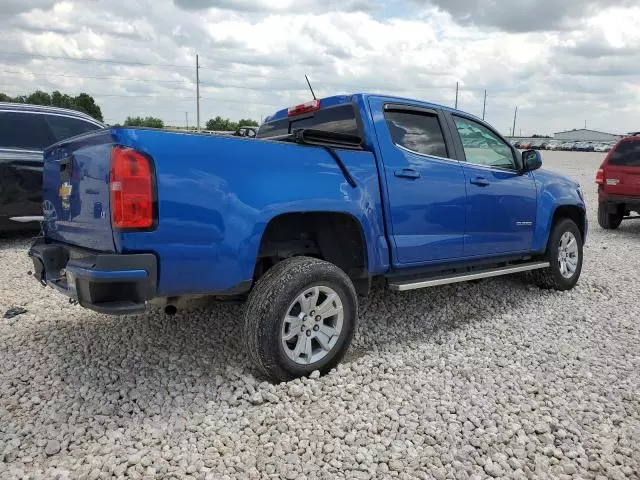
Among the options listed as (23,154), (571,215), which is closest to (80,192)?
(23,154)

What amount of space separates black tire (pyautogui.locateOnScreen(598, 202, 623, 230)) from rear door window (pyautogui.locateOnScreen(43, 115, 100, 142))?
371 inches

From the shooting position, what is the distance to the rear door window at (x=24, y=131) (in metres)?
7.71

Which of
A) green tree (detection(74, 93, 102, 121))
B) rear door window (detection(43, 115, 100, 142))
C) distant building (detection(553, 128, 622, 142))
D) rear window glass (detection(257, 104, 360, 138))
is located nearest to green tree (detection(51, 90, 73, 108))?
green tree (detection(74, 93, 102, 121))

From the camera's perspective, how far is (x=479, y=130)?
5.42 meters

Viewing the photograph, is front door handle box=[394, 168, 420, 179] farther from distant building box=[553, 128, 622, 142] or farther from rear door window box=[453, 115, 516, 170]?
distant building box=[553, 128, 622, 142]

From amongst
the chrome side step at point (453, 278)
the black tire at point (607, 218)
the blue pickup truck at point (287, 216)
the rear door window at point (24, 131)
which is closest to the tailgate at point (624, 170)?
the black tire at point (607, 218)

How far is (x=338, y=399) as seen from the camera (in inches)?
139

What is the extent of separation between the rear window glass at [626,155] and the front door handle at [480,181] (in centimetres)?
673

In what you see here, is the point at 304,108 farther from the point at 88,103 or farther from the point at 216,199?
the point at 88,103

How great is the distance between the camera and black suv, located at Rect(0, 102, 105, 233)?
7586mm

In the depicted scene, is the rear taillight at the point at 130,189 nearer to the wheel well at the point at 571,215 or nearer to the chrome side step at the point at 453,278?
the chrome side step at the point at 453,278

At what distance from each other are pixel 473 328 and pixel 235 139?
279 centimetres

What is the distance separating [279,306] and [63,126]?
19.7 feet

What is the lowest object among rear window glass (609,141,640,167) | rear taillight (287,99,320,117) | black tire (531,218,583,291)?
black tire (531,218,583,291)
